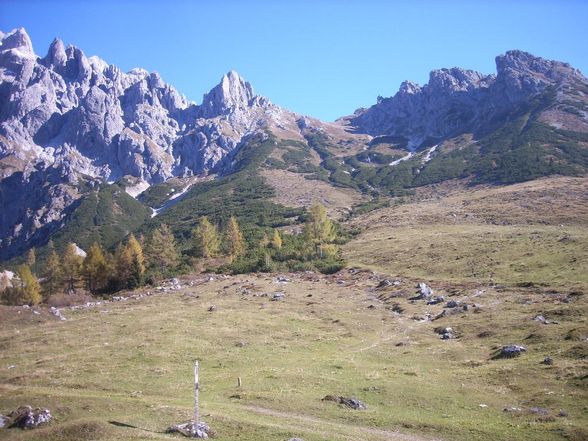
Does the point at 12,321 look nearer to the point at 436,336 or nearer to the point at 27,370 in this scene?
the point at 27,370

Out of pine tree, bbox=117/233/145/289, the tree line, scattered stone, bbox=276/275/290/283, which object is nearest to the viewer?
scattered stone, bbox=276/275/290/283

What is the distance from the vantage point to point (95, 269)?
324ft

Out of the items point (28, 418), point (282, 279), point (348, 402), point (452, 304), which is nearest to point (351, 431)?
point (348, 402)

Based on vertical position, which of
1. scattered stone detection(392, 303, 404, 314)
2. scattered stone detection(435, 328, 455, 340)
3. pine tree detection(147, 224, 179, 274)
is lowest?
scattered stone detection(435, 328, 455, 340)

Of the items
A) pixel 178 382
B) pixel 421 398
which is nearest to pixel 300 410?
pixel 421 398

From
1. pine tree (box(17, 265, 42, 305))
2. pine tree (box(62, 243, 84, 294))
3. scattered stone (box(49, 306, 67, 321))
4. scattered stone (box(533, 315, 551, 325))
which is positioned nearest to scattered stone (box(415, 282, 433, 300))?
scattered stone (box(533, 315, 551, 325))

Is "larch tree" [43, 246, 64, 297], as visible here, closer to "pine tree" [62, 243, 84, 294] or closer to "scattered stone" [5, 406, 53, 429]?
"pine tree" [62, 243, 84, 294]

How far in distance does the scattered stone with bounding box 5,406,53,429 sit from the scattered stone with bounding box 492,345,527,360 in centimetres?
3700

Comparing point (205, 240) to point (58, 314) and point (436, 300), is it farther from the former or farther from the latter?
point (436, 300)

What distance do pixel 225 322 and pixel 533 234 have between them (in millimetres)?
80210

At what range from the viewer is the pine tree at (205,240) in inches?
4702

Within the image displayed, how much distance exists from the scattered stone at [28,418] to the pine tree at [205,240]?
93.5m

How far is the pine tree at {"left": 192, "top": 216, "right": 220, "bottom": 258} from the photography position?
392ft

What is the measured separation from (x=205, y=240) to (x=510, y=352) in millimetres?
90973
